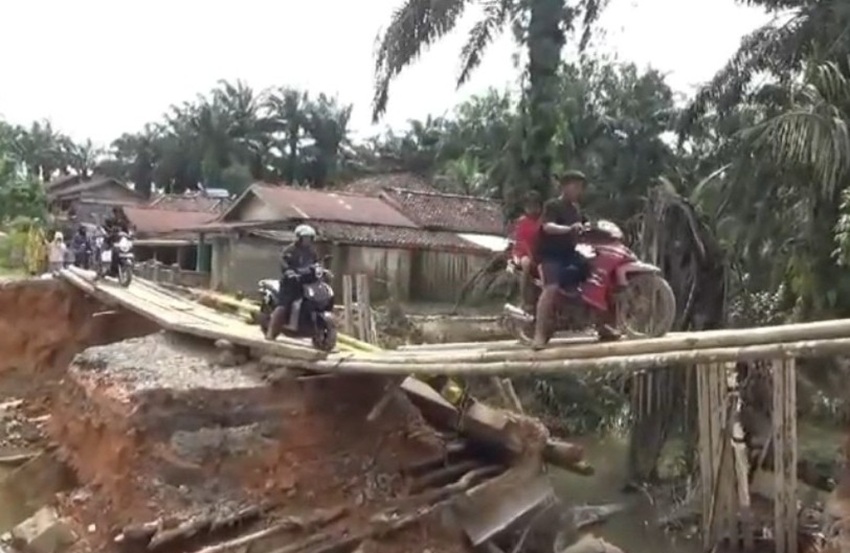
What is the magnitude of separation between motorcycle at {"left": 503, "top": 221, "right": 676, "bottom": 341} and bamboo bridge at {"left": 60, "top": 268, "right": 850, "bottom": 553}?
0.24m

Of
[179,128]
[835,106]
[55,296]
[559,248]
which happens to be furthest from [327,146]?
[559,248]

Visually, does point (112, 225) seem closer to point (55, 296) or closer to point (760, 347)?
point (55, 296)

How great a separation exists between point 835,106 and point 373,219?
13.4m

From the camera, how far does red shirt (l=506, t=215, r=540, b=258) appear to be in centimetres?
694

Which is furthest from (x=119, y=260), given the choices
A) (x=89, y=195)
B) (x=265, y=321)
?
(x=89, y=195)

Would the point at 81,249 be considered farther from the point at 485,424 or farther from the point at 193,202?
the point at 193,202

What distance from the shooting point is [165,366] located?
988 centimetres

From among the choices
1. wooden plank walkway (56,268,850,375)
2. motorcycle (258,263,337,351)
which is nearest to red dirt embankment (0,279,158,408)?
wooden plank walkway (56,268,850,375)

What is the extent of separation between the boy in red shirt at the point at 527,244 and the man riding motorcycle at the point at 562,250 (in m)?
0.15

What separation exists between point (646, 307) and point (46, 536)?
6.00 m

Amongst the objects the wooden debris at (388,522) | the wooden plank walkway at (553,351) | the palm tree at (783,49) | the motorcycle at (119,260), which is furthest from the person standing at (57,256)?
the palm tree at (783,49)

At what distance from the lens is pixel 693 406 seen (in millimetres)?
13352

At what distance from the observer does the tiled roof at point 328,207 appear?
2394 cm

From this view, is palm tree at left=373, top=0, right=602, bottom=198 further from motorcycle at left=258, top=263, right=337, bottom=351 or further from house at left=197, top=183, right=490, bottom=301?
motorcycle at left=258, top=263, right=337, bottom=351
